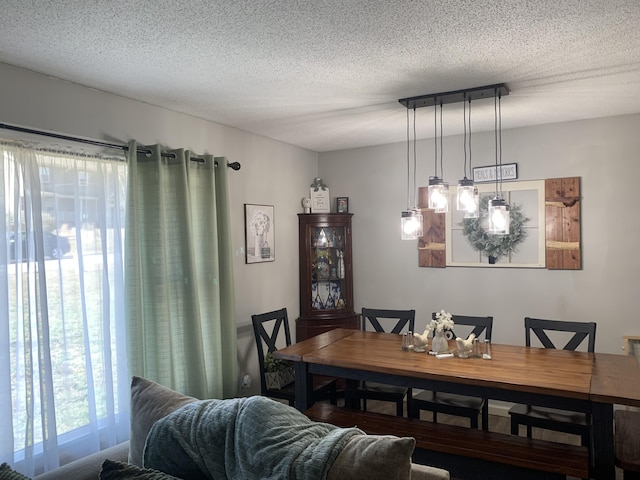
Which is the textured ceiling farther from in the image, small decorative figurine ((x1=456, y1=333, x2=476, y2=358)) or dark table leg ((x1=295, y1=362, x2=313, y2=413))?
dark table leg ((x1=295, y1=362, x2=313, y2=413))

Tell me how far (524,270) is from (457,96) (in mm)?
1832

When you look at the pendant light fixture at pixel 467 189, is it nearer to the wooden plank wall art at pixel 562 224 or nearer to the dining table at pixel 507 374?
the dining table at pixel 507 374

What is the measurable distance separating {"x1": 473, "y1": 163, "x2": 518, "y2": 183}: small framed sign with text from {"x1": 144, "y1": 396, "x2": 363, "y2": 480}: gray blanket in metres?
3.30

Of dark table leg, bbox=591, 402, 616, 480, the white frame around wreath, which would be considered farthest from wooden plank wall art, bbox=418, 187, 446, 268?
dark table leg, bbox=591, 402, 616, 480

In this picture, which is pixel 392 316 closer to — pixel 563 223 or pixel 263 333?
pixel 263 333

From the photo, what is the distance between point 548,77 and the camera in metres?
2.93

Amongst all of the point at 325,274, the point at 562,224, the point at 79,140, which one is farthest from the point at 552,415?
the point at 79,140

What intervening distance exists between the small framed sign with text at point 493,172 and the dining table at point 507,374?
1.68 m

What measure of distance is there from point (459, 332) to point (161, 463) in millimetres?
3366

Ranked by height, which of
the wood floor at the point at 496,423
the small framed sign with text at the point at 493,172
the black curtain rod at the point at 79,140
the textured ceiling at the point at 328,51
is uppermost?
the textured ceiling at the point at 328,51

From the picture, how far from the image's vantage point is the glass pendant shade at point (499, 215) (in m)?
3.01

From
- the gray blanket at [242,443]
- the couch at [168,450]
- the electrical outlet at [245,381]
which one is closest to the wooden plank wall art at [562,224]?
the electrical outlet at [245,381]

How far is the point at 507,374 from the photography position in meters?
2.70

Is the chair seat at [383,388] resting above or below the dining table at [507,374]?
below
